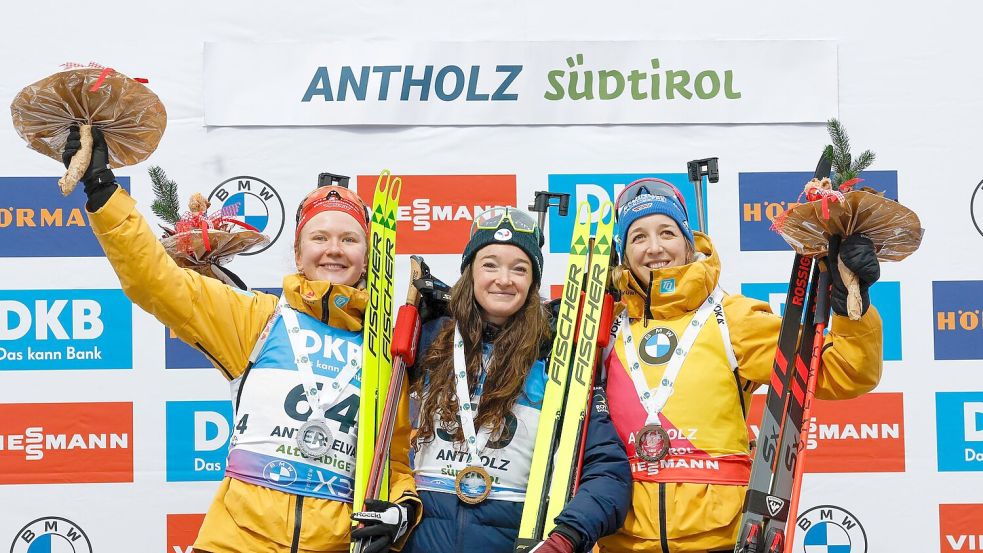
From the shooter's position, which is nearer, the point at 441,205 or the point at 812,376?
the point at 812,376

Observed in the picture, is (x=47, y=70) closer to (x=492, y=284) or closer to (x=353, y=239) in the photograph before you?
(x=353, y=239)

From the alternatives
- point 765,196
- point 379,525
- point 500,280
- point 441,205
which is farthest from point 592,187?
point 379,525

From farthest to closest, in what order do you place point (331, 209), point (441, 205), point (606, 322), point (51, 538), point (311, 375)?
point (441, 205) < point (51, 538) < point (331, 209) < point (606, 322) < point (311, 375)

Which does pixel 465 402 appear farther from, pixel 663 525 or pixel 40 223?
pixel 40 223

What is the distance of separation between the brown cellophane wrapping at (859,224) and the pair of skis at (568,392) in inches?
23.3

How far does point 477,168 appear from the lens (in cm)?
412

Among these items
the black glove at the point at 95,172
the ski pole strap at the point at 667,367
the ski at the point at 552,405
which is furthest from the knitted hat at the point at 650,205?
the black glove at the point at 95,172

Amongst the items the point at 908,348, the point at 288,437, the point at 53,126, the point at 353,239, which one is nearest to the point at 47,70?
the point at 53,126

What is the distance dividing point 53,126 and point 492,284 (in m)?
1.33

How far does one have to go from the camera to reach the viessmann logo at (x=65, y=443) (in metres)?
4.02

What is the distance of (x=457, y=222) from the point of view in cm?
414

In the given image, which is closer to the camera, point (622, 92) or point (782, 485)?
→ point (782, 485)

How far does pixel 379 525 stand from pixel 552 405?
23.9 inches

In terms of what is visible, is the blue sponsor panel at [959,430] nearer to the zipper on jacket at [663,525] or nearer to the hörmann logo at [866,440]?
the hörmann logo at [866,440]
